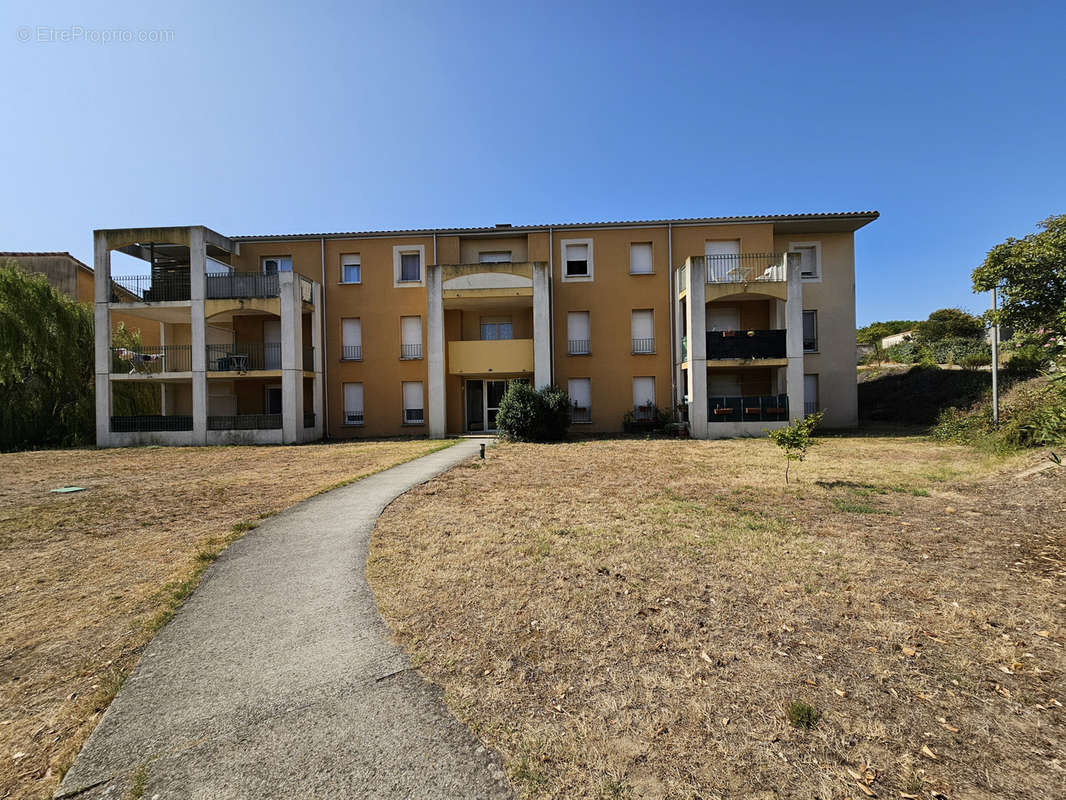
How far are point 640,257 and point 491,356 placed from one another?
7701 millimetres

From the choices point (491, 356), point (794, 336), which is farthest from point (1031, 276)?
point (491, 356)

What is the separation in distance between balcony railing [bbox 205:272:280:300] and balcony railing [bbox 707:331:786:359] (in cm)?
1695

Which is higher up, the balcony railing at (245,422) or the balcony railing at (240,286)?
the balcony railing at (240,286)

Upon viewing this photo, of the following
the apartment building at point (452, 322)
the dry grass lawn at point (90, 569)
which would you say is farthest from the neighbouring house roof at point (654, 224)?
the dry grass lawn at point (90, 569)

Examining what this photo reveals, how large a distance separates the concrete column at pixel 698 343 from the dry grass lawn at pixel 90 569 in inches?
447

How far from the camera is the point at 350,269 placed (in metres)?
21.7

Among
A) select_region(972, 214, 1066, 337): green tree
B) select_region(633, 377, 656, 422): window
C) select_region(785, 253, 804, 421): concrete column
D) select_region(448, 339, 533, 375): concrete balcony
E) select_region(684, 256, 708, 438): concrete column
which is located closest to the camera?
select_region(972, 214, 1066, 337): green tree

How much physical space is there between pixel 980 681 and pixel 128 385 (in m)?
26.6

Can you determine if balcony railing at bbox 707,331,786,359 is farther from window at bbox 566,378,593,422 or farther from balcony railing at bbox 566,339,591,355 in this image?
window at bbox 566,378,593,422

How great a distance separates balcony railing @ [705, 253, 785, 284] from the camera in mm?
18641

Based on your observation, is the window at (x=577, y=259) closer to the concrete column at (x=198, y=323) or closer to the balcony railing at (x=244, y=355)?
the balcony railing at (x=244, y=355)

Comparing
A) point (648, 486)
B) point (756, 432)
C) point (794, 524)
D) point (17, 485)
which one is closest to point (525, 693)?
point (794, 524)

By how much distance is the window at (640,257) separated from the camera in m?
21.2

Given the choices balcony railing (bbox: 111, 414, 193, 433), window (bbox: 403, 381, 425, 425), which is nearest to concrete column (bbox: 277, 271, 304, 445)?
balcony railing (bbox: 111, 414, 193, 433)
